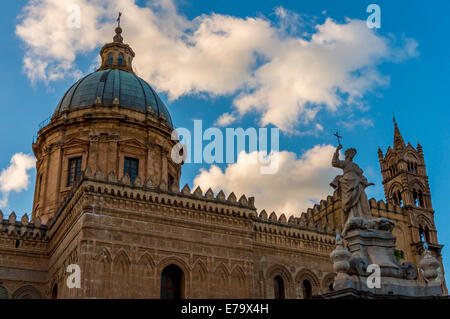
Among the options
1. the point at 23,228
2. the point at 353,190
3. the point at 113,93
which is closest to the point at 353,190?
the point at 353,190

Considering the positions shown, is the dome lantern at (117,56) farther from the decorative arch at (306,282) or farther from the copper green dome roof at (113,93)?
the decorative arch at (306,282)

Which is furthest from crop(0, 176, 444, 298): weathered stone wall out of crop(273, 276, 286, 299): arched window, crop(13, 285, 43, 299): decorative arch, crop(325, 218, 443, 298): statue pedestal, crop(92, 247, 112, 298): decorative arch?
crop(325, 218, 443, 298): statue pedestal

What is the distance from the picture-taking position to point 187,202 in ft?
90.0

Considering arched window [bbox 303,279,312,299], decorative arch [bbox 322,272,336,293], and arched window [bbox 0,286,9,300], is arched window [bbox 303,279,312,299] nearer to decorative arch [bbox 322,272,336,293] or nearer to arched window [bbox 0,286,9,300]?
decorative arch [bbox 322,272,336,293]

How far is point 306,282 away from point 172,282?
8.80m

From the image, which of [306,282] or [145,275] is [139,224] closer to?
[145,275]

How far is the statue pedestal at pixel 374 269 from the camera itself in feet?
39.5

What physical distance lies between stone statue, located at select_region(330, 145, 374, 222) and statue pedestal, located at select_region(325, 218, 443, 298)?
1.73 feet

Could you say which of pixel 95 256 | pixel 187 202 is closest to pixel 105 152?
pixel 187 202

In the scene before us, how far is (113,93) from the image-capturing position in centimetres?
3616

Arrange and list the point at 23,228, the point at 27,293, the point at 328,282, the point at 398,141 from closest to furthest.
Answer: the point at 27,293
the point at 23,228
the point at 328,282
the point at 398,141

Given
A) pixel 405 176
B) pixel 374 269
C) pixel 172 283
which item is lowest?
pixel 374 269

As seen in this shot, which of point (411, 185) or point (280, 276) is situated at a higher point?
point (411, 185)
